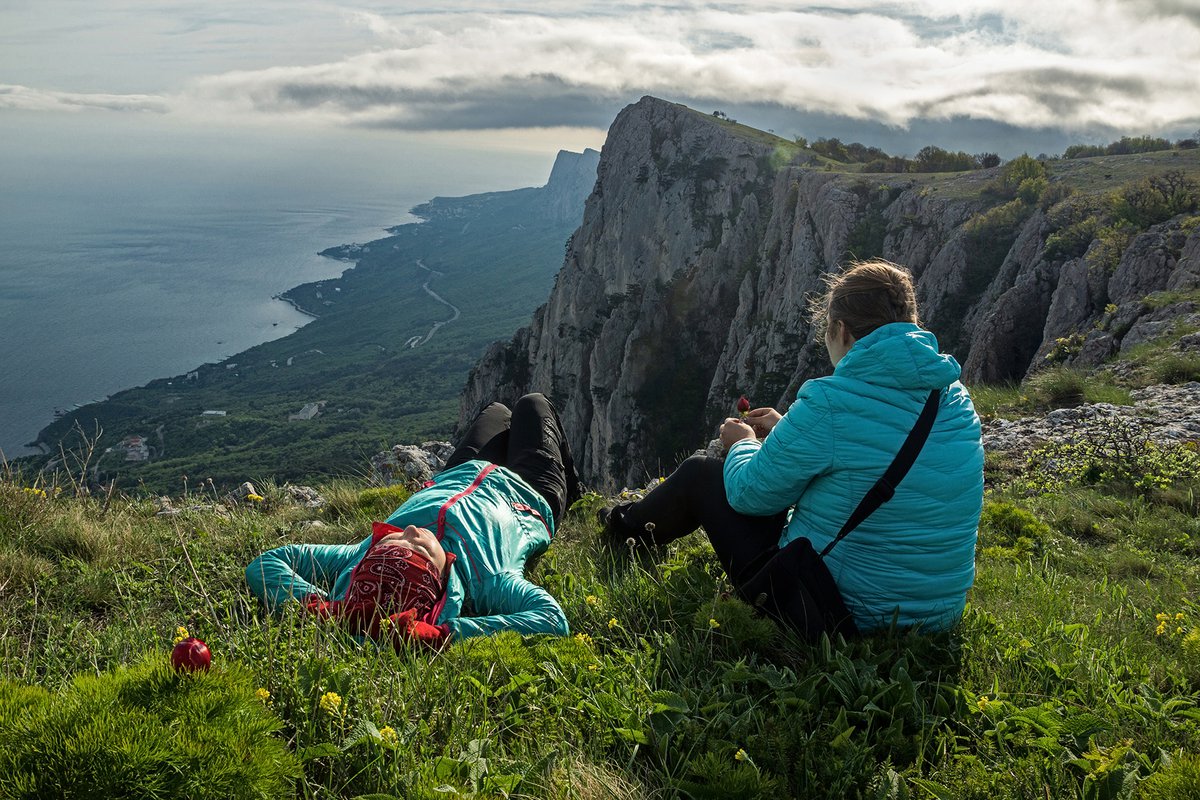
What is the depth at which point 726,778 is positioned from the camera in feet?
9.02

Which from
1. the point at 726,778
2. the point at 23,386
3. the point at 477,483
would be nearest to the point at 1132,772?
the point at 726,778

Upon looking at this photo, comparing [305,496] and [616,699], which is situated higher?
[616,699]

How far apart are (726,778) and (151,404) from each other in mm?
149017

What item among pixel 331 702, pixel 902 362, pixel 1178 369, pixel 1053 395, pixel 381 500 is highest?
pixel 902 362

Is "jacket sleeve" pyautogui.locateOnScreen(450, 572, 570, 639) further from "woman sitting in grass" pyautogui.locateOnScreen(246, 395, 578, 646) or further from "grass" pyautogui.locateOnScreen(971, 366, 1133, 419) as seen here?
"grass" pyautogui.locateOnScreen(971, 366, 1133, 419)

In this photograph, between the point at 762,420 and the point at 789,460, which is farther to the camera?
the point at 762,420

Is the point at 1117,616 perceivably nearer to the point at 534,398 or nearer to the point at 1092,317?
Answer: the point at 534,398

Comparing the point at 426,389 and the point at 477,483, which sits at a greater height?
the point at 477,483

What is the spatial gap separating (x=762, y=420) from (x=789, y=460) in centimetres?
134

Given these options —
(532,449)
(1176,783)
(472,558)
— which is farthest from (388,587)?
(1176,783)

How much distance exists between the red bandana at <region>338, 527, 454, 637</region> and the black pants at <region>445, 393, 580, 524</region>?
2.11m

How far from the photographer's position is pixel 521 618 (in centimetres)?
423

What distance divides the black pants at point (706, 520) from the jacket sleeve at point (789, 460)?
0.37m

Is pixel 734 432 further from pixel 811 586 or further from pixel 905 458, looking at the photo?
pixel 905 458
